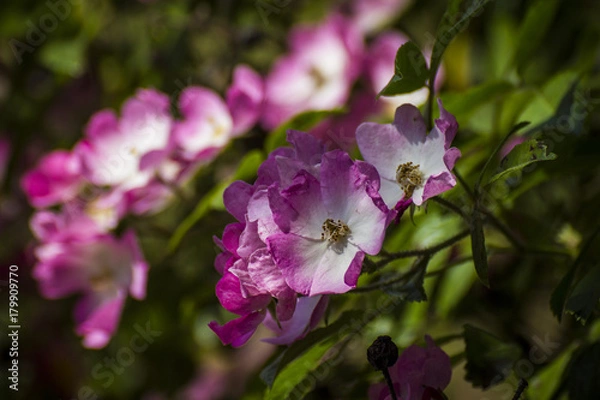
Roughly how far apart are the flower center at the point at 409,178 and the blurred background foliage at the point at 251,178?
0.11 metres

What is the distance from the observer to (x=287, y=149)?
633 millimetres

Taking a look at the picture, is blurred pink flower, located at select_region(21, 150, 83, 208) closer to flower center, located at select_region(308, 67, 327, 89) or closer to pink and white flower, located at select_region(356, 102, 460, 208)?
flower center, located at select_region(308, 67, 327, 89)

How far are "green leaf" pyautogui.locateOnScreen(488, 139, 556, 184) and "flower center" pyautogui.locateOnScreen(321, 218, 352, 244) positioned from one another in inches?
4.8

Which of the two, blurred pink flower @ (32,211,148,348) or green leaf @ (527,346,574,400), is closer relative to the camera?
green leaf @ (527,346,574,400)

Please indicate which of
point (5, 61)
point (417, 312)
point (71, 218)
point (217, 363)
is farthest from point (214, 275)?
point (5, 61)

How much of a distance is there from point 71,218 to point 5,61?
0.87 meters

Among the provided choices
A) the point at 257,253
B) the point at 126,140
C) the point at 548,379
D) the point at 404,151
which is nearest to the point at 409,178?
the point at 404,151

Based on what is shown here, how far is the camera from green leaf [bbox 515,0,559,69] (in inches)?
34.3

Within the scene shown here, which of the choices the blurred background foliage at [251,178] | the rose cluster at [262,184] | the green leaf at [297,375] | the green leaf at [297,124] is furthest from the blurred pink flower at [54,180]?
the green leaf at [297,375]

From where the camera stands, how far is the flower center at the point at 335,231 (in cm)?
59

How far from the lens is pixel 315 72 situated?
1.33 metres

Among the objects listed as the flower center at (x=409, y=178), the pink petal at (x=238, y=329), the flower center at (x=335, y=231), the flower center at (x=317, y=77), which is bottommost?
the pink petal at (x=238, y=329)

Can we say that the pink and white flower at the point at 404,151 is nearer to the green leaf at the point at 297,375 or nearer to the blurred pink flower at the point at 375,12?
the green leaf at the point at 297,375
